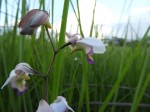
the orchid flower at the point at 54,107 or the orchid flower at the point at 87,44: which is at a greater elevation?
the orchid flower at the point at 87,44

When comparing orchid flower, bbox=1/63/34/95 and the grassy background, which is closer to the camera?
orchid flower, bbox=1/63/34/95

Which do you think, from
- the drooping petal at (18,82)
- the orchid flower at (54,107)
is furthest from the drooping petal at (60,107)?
the drooping petal at (18,82)

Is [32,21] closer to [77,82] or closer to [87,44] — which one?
[87,44]

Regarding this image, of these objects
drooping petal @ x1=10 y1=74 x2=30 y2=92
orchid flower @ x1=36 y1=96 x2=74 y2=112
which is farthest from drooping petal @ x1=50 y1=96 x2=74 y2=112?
drooping petal @ x1=10 y1=74 x2=30 y2=92

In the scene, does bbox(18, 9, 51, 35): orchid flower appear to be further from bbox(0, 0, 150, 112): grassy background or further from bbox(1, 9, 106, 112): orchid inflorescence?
bbox(0, 0, 150, 112): grassy background

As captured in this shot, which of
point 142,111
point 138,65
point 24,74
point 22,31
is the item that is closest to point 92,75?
point 142,111

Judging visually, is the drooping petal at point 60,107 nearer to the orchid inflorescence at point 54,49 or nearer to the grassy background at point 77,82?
the orchid inflorescence at point 54,49

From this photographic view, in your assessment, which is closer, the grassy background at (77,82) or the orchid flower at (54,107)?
the orchid flower at (54,107)
